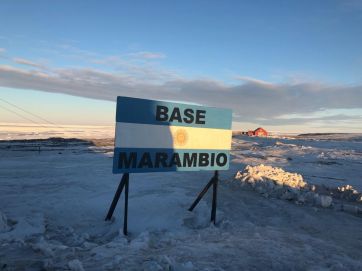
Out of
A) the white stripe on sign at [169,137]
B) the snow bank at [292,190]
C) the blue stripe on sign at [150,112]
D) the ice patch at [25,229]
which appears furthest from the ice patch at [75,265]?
the snow bank at [292,190]

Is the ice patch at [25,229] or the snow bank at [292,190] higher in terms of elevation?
the snow bank at [292,190]

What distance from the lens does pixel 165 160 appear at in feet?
25.0

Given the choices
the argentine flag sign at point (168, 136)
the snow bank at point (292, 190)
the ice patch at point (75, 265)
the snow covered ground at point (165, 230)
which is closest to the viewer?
the ice patch at point (75, 265)

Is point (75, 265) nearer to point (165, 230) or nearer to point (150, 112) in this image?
point (165, 230)

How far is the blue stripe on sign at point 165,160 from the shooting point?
7035mm

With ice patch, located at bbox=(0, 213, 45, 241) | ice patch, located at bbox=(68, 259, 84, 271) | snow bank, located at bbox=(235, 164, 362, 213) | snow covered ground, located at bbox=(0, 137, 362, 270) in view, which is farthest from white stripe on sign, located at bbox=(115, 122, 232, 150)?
snow bank, located at bbox=(235, 164, 362, 213)

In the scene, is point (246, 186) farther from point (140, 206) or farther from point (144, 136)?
point (144, 136)

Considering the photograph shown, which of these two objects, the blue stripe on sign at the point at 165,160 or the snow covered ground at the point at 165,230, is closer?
the snow covered ground at the point at 165,230

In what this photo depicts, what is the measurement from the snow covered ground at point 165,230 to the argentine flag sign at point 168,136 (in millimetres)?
1207

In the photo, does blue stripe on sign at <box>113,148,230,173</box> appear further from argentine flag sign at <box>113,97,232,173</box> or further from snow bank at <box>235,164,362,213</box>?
snow bank at <box>235,164,362,213</box>

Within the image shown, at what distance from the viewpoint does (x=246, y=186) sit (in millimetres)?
12375

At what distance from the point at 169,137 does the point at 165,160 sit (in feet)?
1.49

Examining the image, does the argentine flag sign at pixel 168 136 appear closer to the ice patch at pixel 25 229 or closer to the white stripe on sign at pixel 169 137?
the white stripe on sign at pixel 169 137

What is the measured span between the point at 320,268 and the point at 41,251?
4.00m
